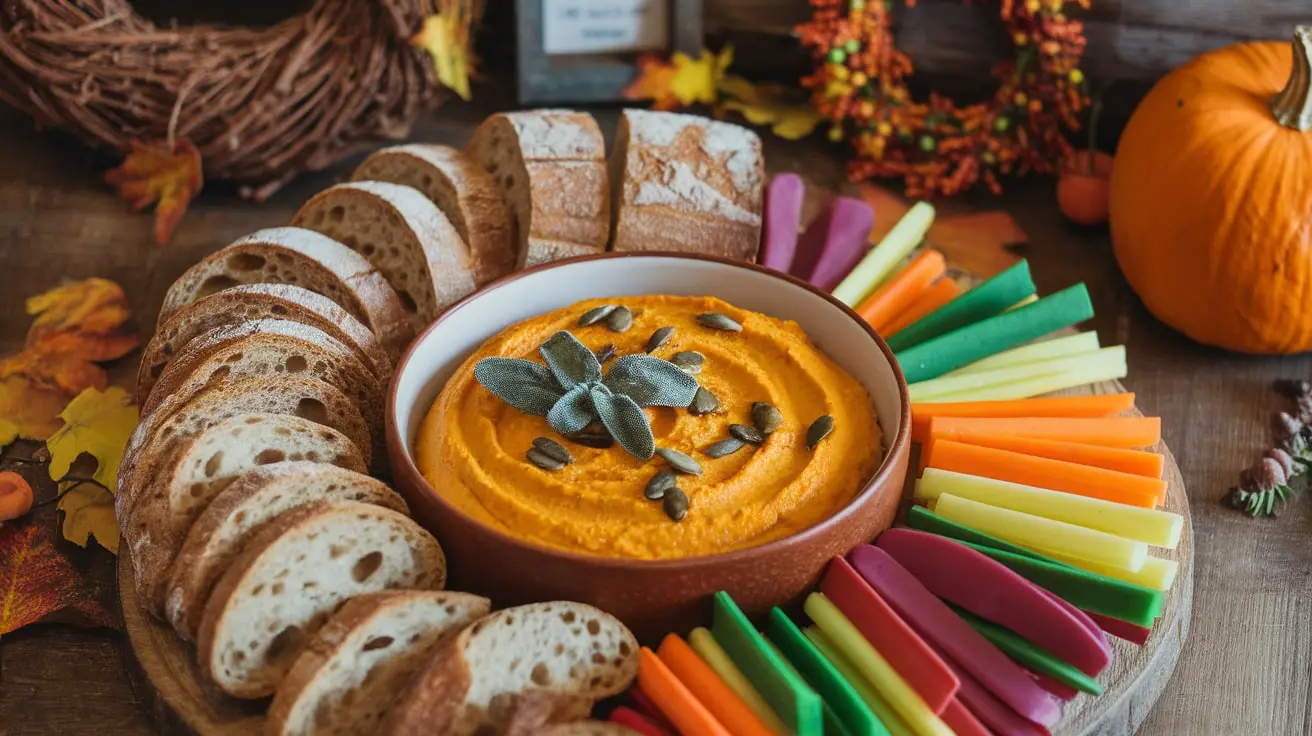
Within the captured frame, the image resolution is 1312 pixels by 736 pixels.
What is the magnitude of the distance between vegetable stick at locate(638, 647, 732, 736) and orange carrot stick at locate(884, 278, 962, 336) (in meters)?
1.55

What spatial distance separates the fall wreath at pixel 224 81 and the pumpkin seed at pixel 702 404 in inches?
84.2

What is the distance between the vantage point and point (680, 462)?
8.86 ft

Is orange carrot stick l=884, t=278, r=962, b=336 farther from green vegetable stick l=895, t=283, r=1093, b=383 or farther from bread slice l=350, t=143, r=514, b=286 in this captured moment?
bread slice l=350, t=143, r=514, b=286

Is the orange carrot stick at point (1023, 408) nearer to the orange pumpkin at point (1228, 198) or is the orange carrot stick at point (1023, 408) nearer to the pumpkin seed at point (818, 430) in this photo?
the pumpkin seed at point (818, 430)

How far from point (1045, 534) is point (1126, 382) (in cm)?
144

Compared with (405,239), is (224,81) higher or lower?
higher

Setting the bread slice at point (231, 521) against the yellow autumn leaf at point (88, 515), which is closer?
the bread slice at point (231, 521)

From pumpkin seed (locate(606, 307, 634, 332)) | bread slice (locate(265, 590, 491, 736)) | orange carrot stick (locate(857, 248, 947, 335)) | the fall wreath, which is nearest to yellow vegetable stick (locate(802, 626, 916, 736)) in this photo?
bread slice (locate(265, 590, 491, 736))

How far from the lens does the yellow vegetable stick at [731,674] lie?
7.68 feet

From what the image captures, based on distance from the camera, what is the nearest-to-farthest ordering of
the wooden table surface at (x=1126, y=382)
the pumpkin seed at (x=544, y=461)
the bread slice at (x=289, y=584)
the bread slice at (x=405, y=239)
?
1. the bread slice at (x=289, y=584)
2. the pumpkin seed at (x=544, y=461)
3. the wooden table surface at (x=1126, y=382)
4. the bread slice at (x=405, y=239)

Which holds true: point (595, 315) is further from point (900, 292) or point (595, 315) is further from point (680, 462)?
point (900, 292)

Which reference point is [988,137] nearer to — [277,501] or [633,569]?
[633,569]

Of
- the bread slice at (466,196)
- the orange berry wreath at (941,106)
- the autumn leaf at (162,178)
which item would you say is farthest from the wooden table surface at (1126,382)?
the bread slice at (466,196)

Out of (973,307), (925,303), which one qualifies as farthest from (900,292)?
(973,307)
